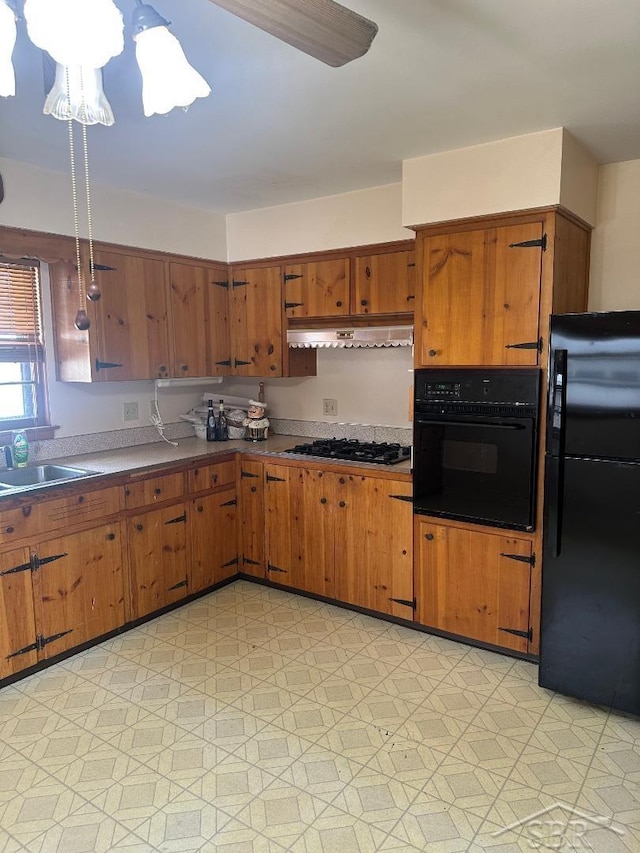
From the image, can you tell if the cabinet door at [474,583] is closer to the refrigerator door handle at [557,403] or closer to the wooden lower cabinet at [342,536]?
the wooden lower cabinet at [342,536]

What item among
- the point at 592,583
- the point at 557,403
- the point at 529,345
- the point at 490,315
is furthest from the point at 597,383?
the point at 592,583

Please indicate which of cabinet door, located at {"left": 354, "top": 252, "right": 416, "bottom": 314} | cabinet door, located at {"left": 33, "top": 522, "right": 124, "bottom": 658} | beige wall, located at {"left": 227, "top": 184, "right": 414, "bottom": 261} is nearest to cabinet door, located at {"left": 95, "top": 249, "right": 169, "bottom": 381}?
beige wall, located at {"left": 227, "top": 184, "right": 414, "bottom": 261}

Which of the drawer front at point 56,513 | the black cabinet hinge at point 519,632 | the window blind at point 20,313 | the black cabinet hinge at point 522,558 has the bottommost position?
the black cabinet hinge at point 519,632

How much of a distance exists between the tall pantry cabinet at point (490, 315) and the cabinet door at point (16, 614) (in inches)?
74.9

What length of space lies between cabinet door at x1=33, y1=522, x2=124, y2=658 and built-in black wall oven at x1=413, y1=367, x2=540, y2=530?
1631mm

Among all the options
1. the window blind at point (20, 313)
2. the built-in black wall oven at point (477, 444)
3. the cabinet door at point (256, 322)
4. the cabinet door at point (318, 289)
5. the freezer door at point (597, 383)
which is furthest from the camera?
the cabinet door at point (256, 322)

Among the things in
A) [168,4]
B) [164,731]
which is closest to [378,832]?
[164,731]

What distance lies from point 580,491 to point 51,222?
2.92 metres

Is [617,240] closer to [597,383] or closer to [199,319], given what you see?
[597,383]

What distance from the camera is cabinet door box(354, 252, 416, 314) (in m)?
3.27

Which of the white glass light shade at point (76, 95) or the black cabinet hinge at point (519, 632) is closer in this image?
the white glass light shade at point (76, 95)

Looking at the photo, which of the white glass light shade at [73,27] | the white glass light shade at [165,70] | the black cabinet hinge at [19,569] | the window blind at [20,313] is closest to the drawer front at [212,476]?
the black cabinet hinge at [19,569]

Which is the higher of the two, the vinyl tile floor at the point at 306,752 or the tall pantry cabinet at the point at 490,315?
the tall pantry cabinet at the point at 490,315

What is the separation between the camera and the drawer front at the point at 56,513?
2.60 m
